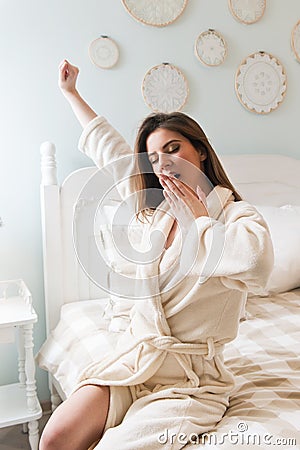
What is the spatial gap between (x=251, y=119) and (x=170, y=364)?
160 cm

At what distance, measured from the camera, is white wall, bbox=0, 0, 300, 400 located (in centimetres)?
211

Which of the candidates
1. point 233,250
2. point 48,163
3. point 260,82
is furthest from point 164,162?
point 260,82

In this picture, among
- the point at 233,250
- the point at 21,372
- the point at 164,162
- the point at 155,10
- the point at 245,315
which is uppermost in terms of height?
the point at 155,10

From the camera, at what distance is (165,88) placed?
2334 millimetres

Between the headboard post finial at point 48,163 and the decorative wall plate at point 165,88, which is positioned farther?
the decorative wall plate at point 165,88

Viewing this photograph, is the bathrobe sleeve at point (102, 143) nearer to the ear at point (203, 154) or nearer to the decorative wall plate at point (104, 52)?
the ear at point (203, 154)

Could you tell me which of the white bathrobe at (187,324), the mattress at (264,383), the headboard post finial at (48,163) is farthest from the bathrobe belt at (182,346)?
the headboard post finial at (48,163)

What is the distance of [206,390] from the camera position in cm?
121

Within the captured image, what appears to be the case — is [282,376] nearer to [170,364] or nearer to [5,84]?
[170,364]

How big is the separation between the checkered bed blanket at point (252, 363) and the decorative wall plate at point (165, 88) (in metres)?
0.91

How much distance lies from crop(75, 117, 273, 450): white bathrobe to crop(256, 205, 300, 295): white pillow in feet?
2.67

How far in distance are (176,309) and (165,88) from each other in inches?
53.0

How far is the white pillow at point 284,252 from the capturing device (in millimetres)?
2064

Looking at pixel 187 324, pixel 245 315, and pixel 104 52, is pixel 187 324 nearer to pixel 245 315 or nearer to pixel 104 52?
pixel 245 315
